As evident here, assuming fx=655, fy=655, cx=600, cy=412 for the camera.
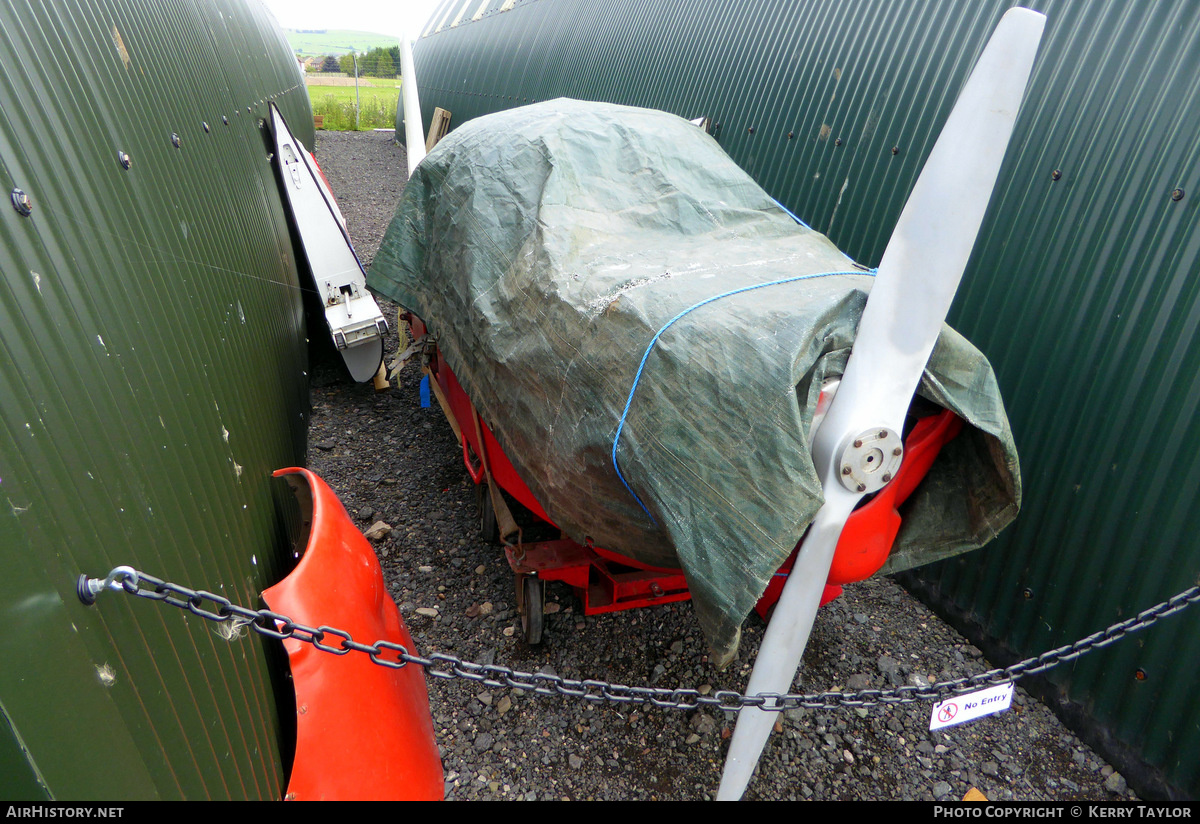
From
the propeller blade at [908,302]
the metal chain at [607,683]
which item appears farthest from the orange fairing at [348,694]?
the propeller blade at [908,302]

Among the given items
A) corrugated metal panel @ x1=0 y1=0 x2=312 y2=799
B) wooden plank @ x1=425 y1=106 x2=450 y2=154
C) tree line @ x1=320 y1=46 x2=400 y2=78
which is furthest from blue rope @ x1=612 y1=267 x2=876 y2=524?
tree line @ x1=320 y1=46 x2=400 y2=78

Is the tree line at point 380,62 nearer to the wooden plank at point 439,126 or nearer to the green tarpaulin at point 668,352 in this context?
the wooden plank at point 439,126

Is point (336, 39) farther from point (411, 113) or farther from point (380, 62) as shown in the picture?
point (411, 113)

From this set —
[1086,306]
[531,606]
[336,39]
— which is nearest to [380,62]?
[531,606]

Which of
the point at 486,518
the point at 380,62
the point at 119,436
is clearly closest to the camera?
the point at 119,436

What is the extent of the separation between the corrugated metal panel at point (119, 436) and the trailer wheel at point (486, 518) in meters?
1.23

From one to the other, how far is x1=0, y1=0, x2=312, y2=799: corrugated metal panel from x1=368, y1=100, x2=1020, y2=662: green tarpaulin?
1154 mm

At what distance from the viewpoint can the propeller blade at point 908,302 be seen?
180 cm

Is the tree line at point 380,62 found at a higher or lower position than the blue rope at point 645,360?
lower

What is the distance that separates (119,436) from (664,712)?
100 inches

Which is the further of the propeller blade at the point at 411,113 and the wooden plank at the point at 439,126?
the wooden plank at the point at 439,126

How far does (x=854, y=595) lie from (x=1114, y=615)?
52.1 inches

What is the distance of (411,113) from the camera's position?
21.8 ft
